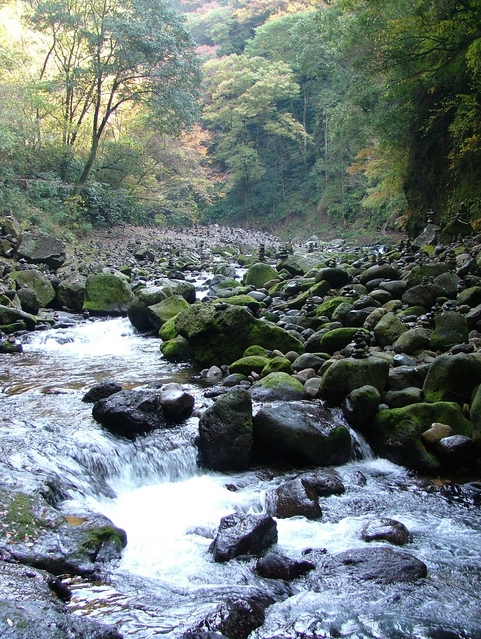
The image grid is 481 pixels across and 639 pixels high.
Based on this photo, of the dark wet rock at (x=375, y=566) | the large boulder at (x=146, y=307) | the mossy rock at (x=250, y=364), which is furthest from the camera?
the large boulder at (x=146, y=307)

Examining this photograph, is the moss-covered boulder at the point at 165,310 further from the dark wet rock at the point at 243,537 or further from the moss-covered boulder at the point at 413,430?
the dark wet rock at the point at 243,537

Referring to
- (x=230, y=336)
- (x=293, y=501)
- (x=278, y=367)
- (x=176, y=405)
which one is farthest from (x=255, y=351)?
(x=293, y=501)

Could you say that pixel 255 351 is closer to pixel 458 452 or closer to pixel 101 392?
pixel 101 392

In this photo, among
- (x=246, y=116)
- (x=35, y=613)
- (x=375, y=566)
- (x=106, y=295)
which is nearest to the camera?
(x=35, y=613)

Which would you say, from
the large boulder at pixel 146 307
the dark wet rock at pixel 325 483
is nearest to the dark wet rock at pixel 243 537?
the dark wet rock at pixel 325 483

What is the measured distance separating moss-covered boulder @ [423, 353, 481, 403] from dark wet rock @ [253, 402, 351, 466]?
1122 millimetres

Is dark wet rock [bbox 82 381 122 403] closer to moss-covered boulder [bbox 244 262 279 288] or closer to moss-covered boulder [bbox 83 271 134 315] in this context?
moss-covered boulder [bbox 83 271 134 315]

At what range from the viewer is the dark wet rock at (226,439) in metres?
4.60

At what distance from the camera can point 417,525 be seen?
371cm

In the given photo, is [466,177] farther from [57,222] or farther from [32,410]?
[57,222]

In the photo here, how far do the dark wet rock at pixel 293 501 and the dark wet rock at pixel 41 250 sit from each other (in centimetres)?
1177

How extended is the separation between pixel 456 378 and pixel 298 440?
1805 mm

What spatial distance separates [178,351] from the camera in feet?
25.8

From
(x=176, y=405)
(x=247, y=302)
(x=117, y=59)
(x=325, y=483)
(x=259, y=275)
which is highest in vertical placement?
(x=117, y=59)
